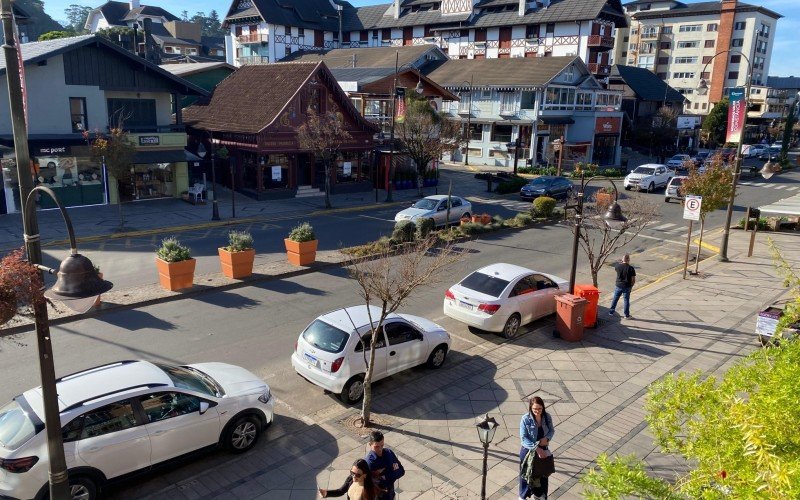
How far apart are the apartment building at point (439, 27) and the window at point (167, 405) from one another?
61079 mm

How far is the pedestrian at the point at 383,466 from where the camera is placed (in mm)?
7387

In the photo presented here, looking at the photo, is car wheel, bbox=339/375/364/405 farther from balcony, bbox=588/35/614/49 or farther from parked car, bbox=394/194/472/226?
balcony, bbox=588/35/614/49

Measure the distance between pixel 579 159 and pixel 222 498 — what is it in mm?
50160

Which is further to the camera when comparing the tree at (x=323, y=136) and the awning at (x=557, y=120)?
the awning at (x=557, y=120)

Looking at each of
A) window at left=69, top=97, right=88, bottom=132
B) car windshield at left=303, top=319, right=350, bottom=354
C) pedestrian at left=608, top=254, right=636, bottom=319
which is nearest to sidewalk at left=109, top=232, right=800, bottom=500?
pedestrian at left=608, top=254, right=636, bottom=319

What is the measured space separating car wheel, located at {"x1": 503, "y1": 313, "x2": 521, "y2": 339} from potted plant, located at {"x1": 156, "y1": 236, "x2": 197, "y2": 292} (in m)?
8.94

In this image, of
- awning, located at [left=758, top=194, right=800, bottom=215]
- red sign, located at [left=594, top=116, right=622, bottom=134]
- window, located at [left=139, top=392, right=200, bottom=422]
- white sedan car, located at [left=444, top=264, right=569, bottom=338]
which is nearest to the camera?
window, located at [left=139, top=392, right=200, bottom=422]

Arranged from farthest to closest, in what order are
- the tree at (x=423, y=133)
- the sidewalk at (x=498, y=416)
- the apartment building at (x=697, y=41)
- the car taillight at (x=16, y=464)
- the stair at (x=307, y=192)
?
the apartment building at (x=697, y=41)
the stair at (x=307, y=192)
the tree at (x=423, y=133)
the sidewalk at (x=498, y=416)
the car taillight at (x=16, y=464)

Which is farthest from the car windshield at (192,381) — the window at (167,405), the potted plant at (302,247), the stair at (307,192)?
the stair at (307,192)

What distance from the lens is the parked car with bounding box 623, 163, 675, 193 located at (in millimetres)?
40312

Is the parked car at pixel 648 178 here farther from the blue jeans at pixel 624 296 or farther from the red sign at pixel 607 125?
the blue jeans at pixel 624 296

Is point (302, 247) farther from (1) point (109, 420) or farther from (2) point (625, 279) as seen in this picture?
(1) point (109, 420)

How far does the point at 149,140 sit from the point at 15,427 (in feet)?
82.2

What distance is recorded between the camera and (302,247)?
64.8 feet
